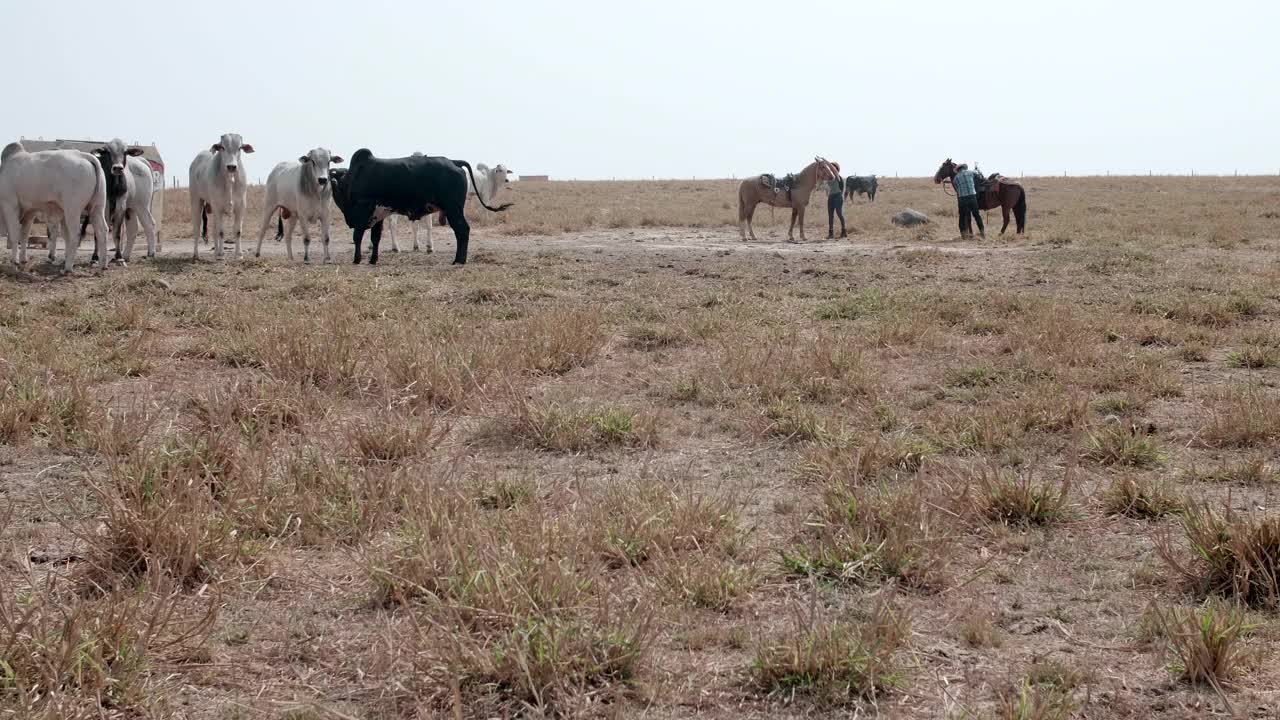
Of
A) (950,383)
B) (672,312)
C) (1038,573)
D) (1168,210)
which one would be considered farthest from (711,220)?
(1038,573)

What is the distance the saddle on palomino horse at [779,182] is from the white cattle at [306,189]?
9.53 metres

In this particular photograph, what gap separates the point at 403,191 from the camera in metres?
14.8

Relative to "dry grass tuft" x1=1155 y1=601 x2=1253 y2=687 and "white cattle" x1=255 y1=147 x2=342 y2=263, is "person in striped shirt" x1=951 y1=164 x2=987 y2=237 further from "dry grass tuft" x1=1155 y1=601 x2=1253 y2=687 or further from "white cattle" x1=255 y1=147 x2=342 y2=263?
"dry grass tuft" x1=1155 y1=601 x2=1253 y2=687

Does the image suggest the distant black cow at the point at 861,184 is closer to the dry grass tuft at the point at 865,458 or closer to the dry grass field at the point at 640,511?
the dry grass field at the point at 640,511

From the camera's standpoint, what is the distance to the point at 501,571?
3420mm

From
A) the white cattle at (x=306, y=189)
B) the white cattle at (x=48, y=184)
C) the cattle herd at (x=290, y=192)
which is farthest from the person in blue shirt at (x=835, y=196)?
the white cattle at (x=48, y=184)

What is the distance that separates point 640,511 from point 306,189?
1244 cm

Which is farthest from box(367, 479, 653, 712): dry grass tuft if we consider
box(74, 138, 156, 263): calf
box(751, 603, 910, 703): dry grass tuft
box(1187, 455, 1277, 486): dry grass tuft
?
box(74, 138, 156, 263): calf

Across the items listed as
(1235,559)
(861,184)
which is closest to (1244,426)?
(1235,559)

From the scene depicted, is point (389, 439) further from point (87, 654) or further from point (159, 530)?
point (87, 654)

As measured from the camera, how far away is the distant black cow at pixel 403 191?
14703 mm

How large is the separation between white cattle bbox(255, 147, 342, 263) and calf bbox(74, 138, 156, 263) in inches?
67.1

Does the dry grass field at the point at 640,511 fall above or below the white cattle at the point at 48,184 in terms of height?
below

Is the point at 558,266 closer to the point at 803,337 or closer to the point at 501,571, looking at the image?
the point at 803,337
